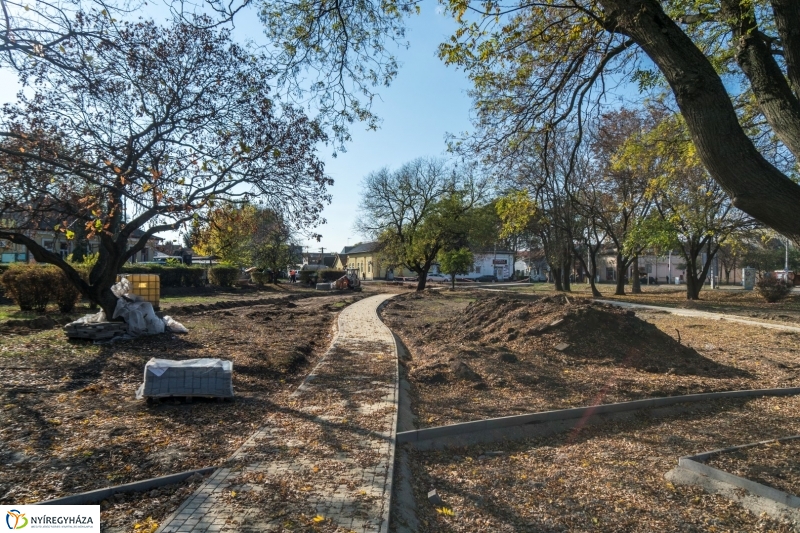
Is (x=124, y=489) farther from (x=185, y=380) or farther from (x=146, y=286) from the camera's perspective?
Result: (x=146, y=286)

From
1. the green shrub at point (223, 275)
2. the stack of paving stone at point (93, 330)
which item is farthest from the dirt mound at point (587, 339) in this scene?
Answer: the green shrub at point (223, 275)

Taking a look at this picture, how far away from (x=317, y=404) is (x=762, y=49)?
5.77 m

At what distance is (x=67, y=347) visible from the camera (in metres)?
9.75

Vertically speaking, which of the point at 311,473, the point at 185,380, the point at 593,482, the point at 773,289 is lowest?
the point at 593,482

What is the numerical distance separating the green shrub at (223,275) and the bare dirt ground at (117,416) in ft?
80.7

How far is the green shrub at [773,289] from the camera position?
2864 centimetres

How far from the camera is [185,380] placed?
6332mm

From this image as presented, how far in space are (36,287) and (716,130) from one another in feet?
57.7

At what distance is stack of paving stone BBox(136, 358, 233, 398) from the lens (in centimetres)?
625

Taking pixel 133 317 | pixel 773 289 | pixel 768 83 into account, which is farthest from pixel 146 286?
pixel 773 289

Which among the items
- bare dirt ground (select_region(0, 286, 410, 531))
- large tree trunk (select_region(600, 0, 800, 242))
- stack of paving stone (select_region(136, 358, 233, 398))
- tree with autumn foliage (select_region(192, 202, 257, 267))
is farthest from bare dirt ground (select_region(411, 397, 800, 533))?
tree with autumn foliage (select_region(192, 202, 257, 267))

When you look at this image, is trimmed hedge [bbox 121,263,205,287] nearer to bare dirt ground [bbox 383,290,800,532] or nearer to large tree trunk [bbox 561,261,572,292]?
bare dirt ground [bbox 383,290,800,532]

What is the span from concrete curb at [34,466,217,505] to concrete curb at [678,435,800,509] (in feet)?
12.9

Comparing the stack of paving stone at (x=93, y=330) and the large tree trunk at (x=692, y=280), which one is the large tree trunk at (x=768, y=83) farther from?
the large tree trunk at (x=692, y=280)
